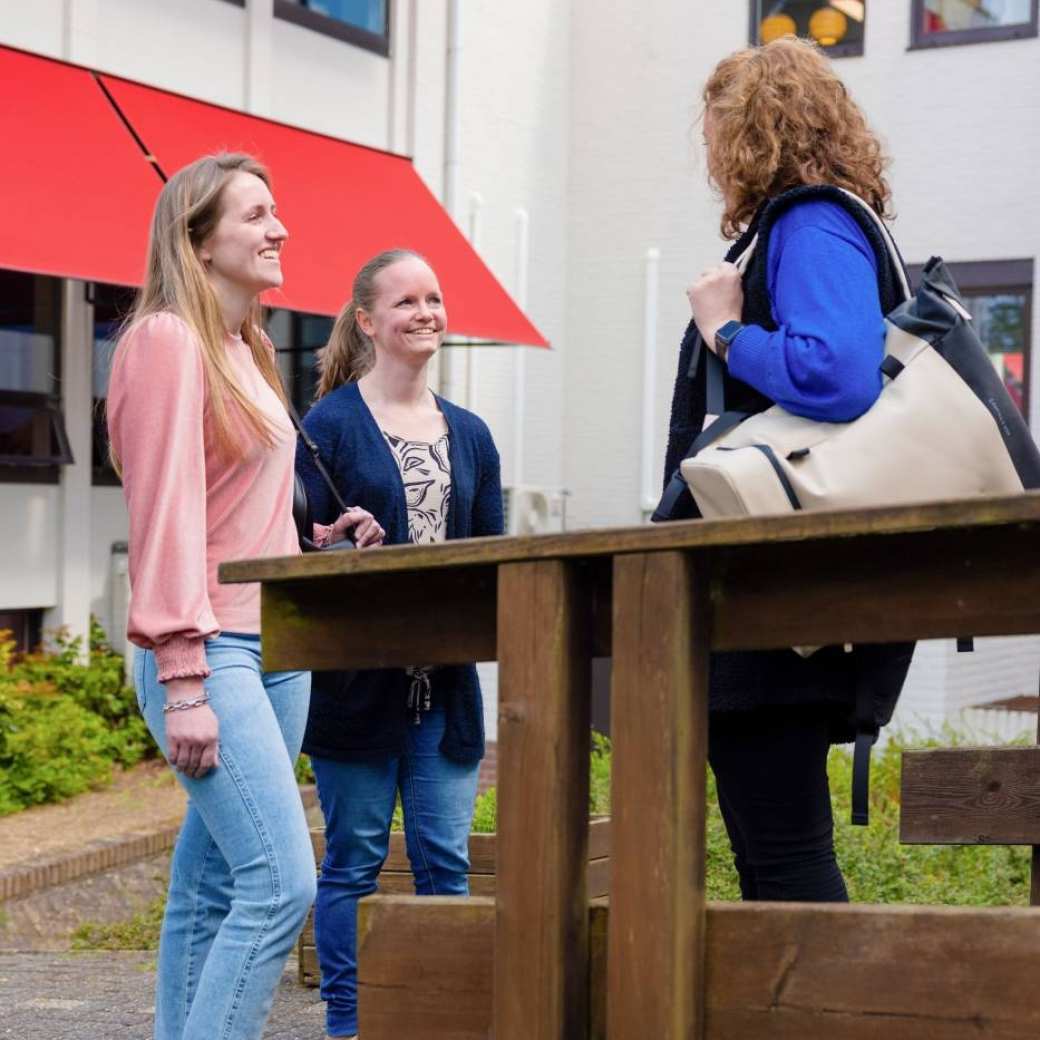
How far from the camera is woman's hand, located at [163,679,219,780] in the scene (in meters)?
3.03

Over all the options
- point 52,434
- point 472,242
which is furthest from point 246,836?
point 472,242

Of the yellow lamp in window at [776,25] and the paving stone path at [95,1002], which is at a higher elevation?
the yellow lamp in window at [776,25]

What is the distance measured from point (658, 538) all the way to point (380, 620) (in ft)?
1.42

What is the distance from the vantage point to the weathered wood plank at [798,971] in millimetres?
1979

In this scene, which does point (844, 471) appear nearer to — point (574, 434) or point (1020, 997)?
point (1020, 997)

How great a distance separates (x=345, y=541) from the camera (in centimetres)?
394

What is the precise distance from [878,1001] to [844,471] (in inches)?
31.9

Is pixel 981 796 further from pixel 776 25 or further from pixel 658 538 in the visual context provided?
pixel 776 25

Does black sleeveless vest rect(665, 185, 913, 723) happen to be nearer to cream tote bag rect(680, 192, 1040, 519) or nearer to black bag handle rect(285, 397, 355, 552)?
cream tote bag rect(680, 192, 1040, 519)

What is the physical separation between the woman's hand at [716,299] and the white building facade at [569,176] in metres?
7.55

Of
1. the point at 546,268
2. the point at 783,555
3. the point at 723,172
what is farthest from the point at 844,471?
the point at 546,268

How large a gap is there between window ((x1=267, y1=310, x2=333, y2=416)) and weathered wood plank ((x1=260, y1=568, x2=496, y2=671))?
980 cm

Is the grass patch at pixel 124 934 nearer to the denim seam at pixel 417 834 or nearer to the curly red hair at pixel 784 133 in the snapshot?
the denim seam at pixel 417 834

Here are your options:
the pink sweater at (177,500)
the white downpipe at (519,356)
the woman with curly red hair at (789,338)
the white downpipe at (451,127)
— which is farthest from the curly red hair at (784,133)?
the white downpipe at (519,356)
